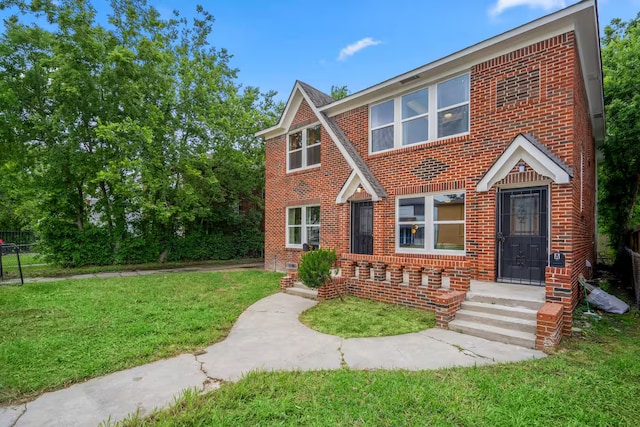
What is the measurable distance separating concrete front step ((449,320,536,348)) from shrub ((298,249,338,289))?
2.66 metres

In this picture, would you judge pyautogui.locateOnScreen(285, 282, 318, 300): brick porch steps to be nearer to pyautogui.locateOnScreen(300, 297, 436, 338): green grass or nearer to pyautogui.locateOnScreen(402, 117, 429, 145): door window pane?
pyautogui.locateOnScreen(300, 297, 436, 338): green grass

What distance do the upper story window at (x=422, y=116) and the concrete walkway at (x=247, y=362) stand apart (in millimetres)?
5342

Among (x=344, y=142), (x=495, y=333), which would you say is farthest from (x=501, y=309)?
(x=344, y=142)

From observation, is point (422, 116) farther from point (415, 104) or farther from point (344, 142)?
point (344, 142)

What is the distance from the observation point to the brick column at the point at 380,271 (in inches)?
284

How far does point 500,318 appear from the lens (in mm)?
5246

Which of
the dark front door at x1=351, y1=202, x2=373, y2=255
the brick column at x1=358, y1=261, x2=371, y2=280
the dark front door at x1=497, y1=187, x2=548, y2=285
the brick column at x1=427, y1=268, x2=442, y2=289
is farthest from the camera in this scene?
the dark front door at x1=351, y1=202, x2=373, y2=255

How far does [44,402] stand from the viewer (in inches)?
125

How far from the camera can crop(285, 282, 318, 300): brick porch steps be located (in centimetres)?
795

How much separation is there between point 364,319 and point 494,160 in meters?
4.69

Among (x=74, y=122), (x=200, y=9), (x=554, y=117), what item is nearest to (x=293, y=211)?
(x=554, y=117)

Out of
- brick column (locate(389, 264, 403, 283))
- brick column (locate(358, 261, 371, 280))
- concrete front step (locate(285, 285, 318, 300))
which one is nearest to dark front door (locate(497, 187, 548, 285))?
brick column (locate(389, 264, 403, 283))

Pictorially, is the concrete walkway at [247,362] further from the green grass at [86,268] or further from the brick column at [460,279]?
the green grass at [86,268]

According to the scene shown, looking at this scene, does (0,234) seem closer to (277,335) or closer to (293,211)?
(293,211)
